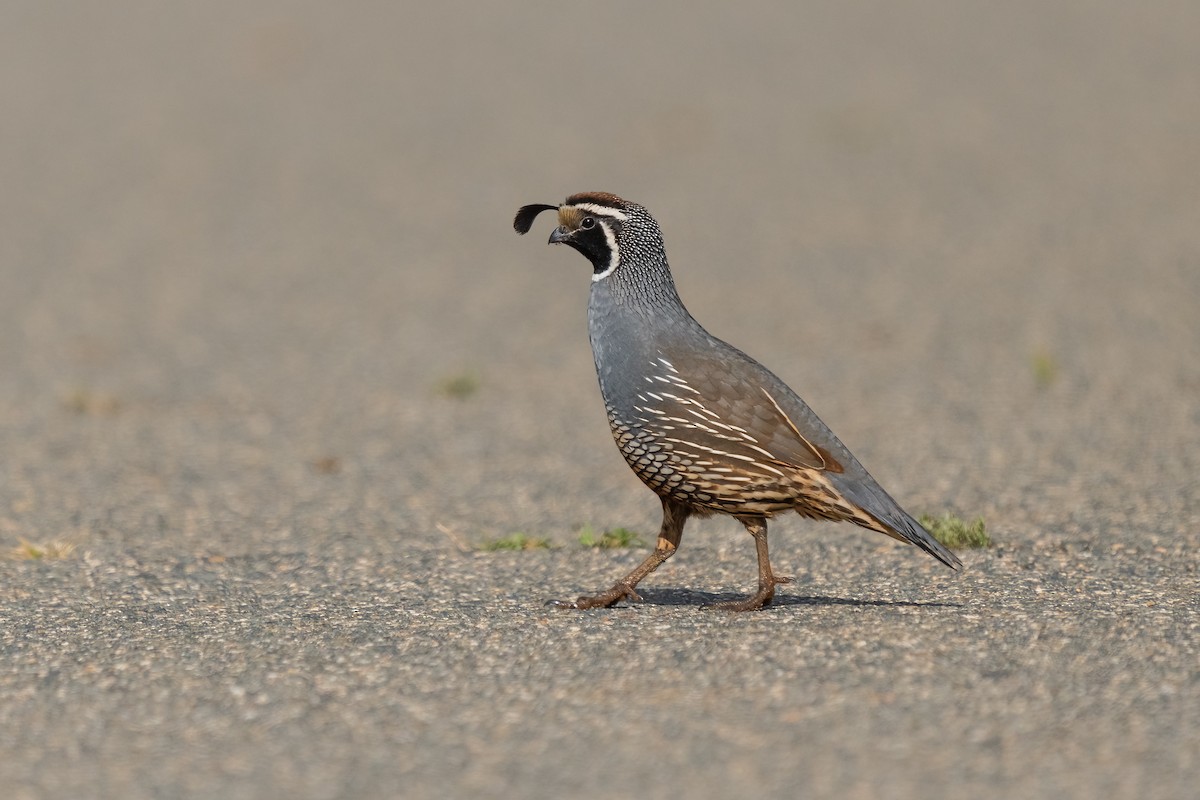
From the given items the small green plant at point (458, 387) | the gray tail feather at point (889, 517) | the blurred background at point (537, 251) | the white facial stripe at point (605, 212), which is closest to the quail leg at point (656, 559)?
the gray tail feather at point (889, 517)

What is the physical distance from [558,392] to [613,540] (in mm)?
5604

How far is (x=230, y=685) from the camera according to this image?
6.54 metres

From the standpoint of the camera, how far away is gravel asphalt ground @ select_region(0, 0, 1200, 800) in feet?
19.7

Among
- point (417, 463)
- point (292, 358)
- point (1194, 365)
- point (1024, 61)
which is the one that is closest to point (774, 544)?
point (417, 463)

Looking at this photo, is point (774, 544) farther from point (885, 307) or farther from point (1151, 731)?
point (885, 307)

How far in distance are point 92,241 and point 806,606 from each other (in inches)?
655

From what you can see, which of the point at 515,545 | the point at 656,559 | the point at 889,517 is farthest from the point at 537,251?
the point at 889,517

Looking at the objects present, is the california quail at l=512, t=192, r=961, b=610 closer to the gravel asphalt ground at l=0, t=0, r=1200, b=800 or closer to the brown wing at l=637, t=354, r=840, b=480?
the brown wing at l=637, t=354, r=840, b=480

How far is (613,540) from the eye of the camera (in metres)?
9.64

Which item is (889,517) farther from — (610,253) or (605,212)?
(605,212)

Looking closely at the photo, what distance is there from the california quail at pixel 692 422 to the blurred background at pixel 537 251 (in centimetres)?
285

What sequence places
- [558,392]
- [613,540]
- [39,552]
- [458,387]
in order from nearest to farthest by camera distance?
1. [39,552]
2. [613,540]
3. [458,387]
4. [558,392]

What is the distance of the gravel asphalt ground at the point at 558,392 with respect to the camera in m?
5.99

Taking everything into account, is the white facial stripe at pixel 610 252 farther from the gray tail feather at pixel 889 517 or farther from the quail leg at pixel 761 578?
the gray tail feather at pixel 889 517
